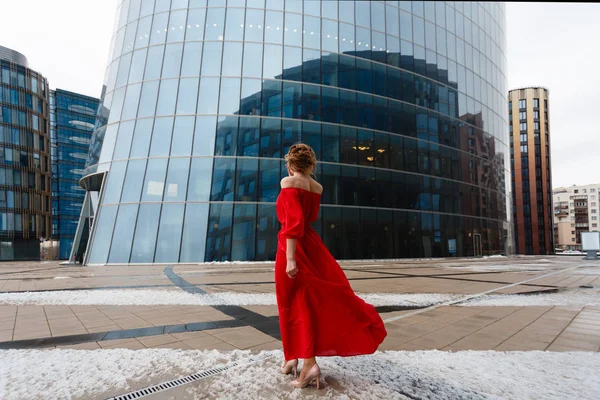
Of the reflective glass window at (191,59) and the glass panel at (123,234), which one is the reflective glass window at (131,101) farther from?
the glass panel at (123,234)

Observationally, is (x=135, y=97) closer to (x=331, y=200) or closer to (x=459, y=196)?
(x=331, y=200)

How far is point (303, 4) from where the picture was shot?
21938 millimetres

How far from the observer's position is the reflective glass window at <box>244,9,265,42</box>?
20.8 m

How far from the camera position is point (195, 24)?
20.8 m

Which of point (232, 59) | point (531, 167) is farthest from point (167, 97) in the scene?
point (531, 167)

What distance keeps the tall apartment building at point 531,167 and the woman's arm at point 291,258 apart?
75200 mm

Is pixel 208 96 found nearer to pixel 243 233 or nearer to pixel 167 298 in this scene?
pixel 243 233

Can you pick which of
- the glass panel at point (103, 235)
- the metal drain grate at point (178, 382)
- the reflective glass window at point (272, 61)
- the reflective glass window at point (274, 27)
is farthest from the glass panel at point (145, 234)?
the metal drain grate at point (178, 382)

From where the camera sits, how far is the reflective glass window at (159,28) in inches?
828

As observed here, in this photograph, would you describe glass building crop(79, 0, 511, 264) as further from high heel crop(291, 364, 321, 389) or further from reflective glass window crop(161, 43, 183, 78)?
high heel crop(291, 364, 321, 389)

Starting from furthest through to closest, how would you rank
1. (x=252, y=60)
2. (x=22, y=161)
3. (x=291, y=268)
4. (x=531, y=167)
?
(x=531, y=167) → (x=22, y=161) → (x=252, y=60) → (x=291, y=268)

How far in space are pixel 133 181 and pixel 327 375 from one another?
19.1 meters

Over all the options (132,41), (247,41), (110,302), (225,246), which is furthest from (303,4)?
(110,302)

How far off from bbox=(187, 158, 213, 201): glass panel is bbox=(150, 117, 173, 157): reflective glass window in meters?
2.02
